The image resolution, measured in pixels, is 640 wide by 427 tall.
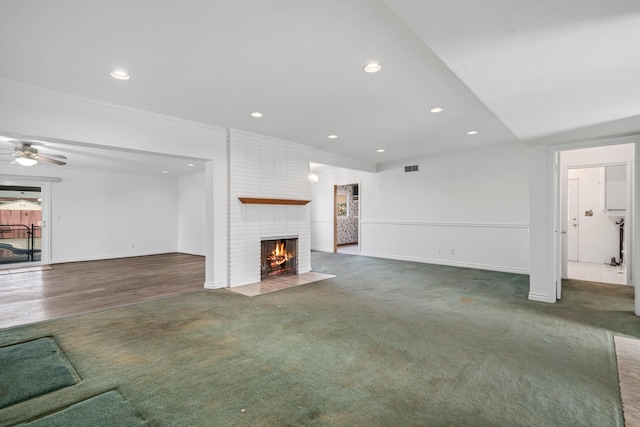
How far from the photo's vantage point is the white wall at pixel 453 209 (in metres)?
6.20

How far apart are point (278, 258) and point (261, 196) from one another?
1.31m

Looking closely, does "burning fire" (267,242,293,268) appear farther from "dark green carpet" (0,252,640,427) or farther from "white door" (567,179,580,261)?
"white door" (567,179,580,261)

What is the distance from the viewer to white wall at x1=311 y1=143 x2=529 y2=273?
6199mm

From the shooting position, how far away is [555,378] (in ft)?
7.47

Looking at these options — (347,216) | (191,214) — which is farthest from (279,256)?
(347,216)

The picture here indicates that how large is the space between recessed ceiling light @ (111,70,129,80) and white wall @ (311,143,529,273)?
6.34m

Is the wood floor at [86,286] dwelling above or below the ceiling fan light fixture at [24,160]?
below

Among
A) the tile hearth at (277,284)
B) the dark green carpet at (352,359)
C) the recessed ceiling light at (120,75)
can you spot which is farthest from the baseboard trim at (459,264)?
the recessed ceiling light at (120,75)

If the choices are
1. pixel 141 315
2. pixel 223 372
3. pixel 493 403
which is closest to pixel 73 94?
pixel 141 315

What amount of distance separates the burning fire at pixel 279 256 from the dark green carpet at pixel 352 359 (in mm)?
1400

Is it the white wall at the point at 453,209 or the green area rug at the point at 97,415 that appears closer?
the green area rug at the point at 97,415

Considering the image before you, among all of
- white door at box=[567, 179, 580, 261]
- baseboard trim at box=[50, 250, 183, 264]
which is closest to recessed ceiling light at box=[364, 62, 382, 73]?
white door at box=[567, 179, 580, 261]

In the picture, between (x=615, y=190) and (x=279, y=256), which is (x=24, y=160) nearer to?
(x=279, y=256)

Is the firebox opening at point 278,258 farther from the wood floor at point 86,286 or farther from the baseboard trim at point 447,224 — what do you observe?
the baseboard trim at point 447,224
